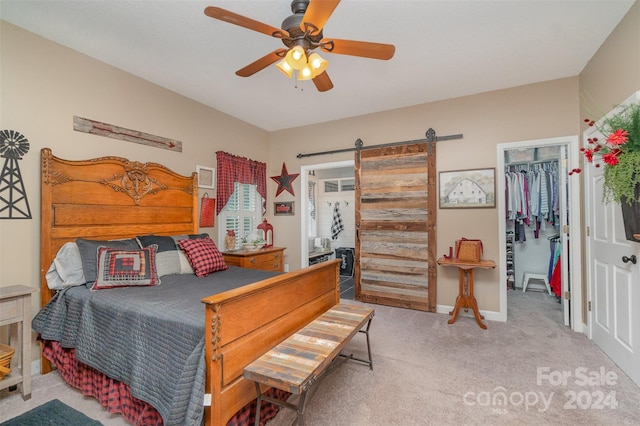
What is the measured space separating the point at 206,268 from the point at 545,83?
13.6ft

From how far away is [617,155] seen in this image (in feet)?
5.89

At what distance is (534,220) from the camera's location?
15.2 ft

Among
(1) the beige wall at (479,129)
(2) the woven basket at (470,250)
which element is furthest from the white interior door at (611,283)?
(2) the woven basket at (470,250)

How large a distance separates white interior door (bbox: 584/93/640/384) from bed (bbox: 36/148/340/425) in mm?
2279

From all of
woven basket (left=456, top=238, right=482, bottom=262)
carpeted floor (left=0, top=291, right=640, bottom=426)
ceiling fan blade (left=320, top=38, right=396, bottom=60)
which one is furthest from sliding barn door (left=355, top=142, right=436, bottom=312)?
ceiling fan blade (left=320, top=38, right=396, bottom=60)

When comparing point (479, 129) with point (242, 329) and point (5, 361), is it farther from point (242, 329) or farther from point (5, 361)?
point (5, 361)

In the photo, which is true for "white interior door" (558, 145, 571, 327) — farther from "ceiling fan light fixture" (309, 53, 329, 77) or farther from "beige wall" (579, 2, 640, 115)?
"ceiling fan light fixture" (309, 53, 329, 77)

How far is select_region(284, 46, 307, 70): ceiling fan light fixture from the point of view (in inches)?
68.2

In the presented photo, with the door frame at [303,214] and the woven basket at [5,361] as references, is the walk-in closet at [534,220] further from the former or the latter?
the woven basket at [5,361]

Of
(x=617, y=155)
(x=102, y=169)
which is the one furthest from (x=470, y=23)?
(x=102, y=169)

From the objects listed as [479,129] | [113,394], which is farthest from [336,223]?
[113,394]

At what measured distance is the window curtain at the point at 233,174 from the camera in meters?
3.98

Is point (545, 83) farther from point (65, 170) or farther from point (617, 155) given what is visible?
point (65, 170)

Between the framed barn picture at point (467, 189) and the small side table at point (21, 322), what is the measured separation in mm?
4071
